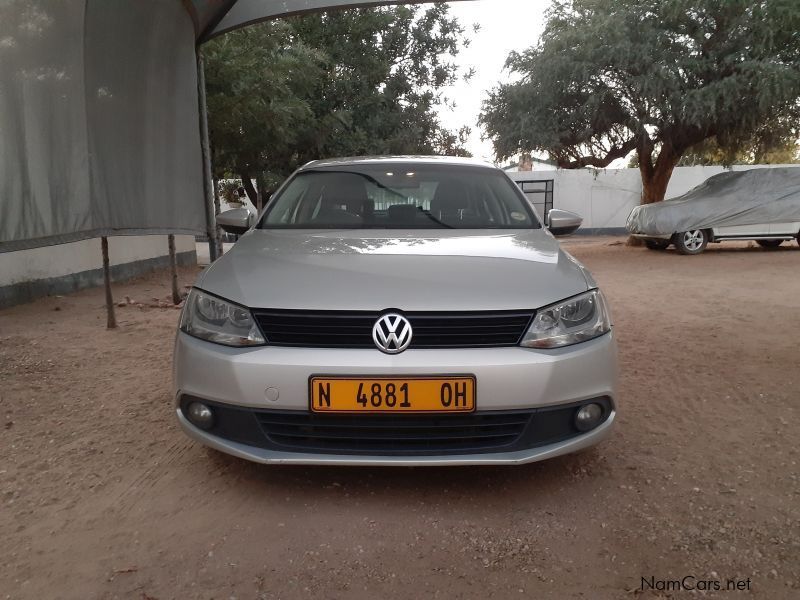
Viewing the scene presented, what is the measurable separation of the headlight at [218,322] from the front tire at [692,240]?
12767 millimetres

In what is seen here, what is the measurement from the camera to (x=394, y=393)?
2383 millimetres


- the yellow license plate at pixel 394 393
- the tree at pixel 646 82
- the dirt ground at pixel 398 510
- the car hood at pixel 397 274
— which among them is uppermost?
the tree at pixel 646 82

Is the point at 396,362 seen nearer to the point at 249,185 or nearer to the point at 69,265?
the point at 69,265

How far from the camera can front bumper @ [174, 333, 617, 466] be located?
2398 millimetres

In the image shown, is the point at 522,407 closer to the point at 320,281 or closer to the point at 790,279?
the point at 320,281

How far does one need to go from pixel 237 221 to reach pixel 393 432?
197cm

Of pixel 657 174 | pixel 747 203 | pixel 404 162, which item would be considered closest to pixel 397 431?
pixel 404 162

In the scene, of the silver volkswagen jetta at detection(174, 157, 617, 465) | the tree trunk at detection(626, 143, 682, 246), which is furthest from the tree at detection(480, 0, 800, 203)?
the silver volkswagen jetta at detection(174, 157, 617, 465)

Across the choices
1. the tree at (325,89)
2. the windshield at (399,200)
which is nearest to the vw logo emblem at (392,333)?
the windshield at (399,200)

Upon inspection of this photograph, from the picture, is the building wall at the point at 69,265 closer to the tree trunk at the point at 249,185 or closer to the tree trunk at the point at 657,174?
the tree trunk at the point at 249,185

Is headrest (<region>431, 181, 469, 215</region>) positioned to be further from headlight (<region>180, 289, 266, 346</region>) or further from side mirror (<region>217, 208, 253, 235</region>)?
headlight (<region>180, 289, 266, 346</region>)

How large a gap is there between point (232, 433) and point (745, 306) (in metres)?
6.56

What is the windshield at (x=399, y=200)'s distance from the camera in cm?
371

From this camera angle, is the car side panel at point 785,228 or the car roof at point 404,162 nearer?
the car roof at point 404,162
